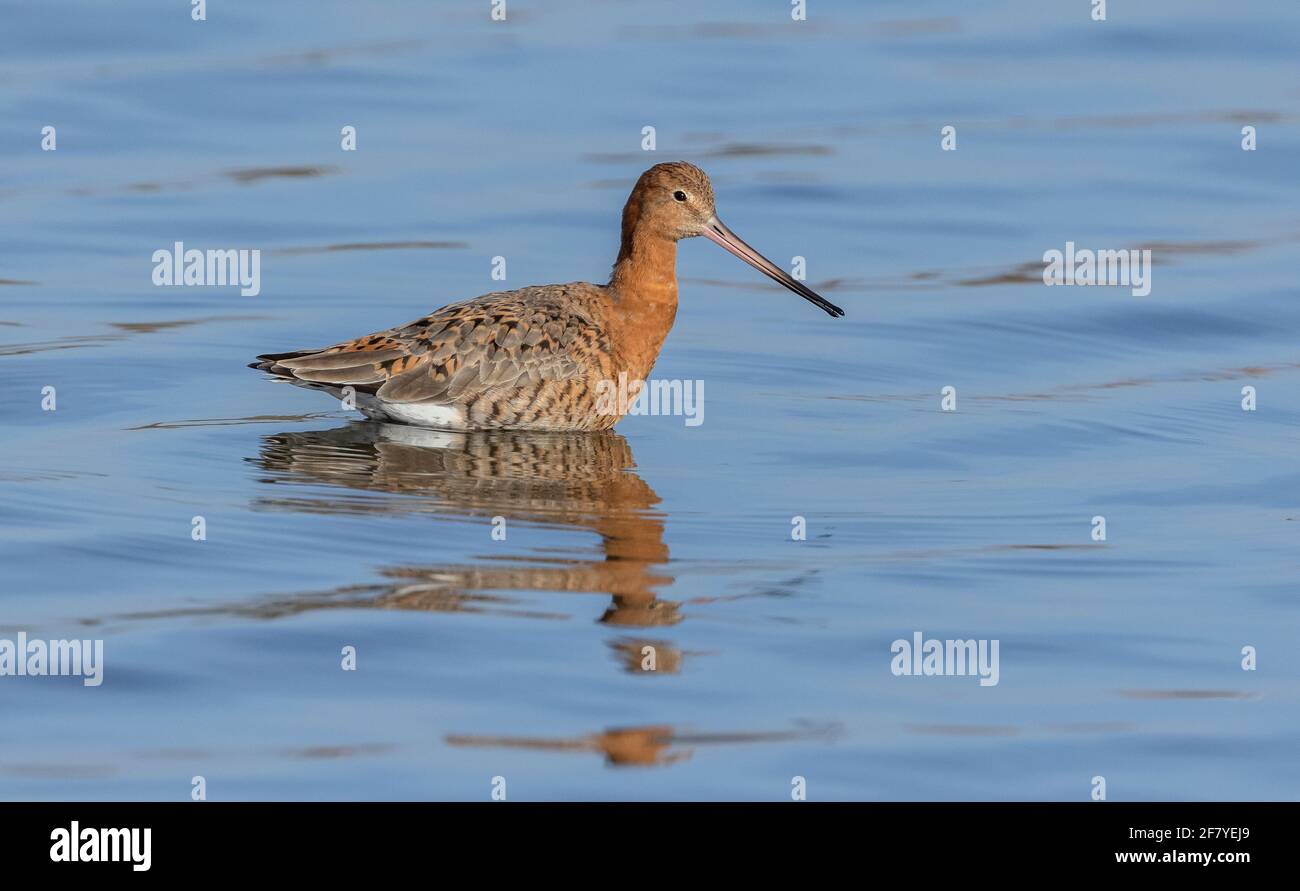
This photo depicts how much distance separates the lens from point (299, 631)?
8383 millimetres

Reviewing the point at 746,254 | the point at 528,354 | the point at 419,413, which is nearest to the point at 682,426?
the point at 528,354

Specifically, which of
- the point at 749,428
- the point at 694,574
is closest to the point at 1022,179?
the point at 749,428

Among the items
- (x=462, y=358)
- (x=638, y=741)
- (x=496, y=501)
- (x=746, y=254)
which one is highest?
(x=746, y=254)

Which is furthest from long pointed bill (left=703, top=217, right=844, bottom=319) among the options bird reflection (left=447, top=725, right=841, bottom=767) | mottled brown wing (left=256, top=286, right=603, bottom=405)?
bird reflection (left=447, top=725, right=841, bottom=767)

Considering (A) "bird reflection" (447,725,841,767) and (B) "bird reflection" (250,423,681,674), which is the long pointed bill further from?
(A) "bird reflection" (447,725,841,767)

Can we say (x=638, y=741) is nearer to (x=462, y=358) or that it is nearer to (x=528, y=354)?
(x=528, y=354)

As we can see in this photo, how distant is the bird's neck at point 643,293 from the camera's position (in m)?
12.2

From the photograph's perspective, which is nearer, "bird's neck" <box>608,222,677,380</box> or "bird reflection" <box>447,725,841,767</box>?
"bird reflection" <box>447,725,841,767</box>

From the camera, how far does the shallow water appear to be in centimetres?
766

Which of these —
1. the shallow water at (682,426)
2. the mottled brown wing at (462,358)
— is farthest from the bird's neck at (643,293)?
the shallow water at (682,426)

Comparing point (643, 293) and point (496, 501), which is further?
point (643, 293)

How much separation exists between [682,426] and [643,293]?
0.81 m

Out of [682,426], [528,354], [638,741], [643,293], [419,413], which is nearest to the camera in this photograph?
[638,741]

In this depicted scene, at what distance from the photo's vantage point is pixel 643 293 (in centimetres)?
1230
